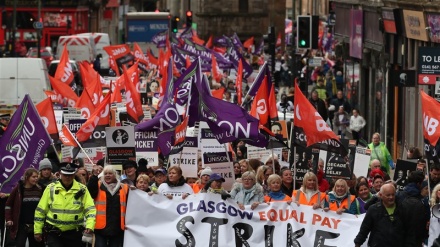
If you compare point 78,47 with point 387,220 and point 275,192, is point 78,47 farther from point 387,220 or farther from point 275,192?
point 387,220

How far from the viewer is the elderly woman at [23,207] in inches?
714

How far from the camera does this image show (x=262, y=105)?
2475cm

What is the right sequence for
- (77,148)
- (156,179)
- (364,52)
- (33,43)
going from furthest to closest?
(33,43)
(364,52)
(77,148)
(156,179)

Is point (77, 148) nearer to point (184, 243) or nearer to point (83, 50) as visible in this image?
point (184, 243)

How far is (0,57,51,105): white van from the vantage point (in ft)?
121

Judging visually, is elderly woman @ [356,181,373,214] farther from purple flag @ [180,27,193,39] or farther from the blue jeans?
purple flag @ [180,27,193,39]

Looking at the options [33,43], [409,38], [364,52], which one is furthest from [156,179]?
[33,43]

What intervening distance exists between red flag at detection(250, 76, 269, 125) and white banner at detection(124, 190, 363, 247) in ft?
20.9

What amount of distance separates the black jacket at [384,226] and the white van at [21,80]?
21.3m

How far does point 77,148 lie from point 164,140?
65.4 inches

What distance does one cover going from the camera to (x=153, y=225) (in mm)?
17938

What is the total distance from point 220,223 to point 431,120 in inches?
130

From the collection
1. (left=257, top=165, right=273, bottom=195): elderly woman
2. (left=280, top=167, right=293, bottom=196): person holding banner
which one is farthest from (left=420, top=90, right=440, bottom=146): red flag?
(left=257, top=165, right=273, bottom=195): elderly woman

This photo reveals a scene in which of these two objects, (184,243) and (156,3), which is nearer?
(184,243)
